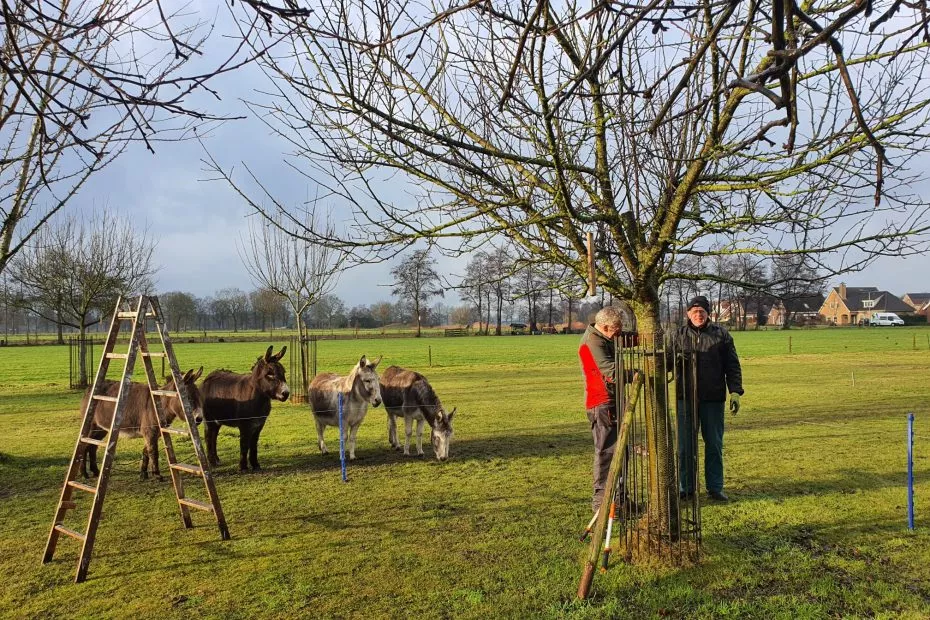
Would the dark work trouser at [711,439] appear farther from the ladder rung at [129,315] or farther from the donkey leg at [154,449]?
the donkey leg at [154,449]

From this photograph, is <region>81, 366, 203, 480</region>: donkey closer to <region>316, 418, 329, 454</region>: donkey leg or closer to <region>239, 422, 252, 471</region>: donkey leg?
<region>239, 422, 252, 471</region>: donkey leg

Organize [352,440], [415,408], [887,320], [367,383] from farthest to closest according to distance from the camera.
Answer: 1. [887,320]
2. [415,408]
3. [367,383]
4. [352,440]

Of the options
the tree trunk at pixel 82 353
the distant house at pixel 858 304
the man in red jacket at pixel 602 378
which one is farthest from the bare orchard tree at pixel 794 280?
the distant house at pixel 858 304

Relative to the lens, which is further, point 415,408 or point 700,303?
point 415,408

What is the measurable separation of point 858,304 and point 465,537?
408ft

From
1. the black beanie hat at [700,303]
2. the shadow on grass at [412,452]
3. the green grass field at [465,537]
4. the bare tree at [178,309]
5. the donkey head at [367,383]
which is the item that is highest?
the bare tree at [178,309]

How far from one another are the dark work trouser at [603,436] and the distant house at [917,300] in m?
138

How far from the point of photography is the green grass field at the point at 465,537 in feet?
15.2

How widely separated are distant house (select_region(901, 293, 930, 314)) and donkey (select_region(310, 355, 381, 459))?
137m

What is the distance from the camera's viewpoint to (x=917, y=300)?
383 feet

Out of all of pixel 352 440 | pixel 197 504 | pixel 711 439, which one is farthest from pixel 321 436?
pixel 711 439

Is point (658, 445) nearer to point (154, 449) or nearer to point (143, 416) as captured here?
point (154, 449)

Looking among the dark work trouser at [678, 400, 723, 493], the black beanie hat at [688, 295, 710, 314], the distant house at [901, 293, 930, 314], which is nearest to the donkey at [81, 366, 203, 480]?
the dark work trouser at [678, 400, 723, 493]

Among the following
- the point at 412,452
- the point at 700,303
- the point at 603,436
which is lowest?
the point at 412,452
